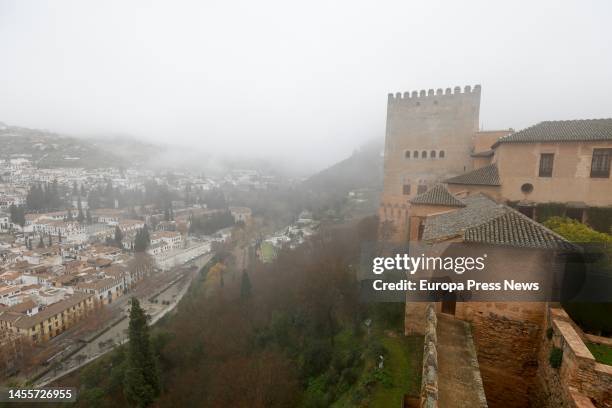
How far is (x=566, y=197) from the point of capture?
11.6 meters

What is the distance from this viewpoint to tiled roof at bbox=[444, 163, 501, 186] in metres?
12.9

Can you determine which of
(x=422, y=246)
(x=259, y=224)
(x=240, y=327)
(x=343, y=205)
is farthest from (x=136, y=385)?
(x=259, y=224)

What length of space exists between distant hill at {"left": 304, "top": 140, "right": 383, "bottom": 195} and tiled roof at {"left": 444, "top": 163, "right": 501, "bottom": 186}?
129 feet

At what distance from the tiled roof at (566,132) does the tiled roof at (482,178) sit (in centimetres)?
127

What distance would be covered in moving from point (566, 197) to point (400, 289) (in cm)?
737

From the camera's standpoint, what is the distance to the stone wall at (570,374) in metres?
4.65

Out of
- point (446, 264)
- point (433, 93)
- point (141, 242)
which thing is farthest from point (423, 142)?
point (141, 242)

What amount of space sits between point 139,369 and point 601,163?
21.1 m

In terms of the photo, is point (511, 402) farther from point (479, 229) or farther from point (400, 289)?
point (400, 289)

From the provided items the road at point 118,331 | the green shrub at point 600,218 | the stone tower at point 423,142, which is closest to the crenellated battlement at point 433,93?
the stone tower at point 423,142

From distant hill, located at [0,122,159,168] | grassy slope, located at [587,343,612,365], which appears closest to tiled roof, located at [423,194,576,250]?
grassy slope, located at [587,343,612,365]

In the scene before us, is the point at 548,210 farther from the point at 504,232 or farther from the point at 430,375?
the point at 430,375

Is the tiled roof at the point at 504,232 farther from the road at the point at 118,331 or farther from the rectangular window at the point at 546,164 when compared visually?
the road at the point at 118,331

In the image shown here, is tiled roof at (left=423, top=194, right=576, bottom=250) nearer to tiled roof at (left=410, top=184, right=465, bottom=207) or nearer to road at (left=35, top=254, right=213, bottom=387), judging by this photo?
tiled roof at (left=410, top=184, right=465, bottom=207)
